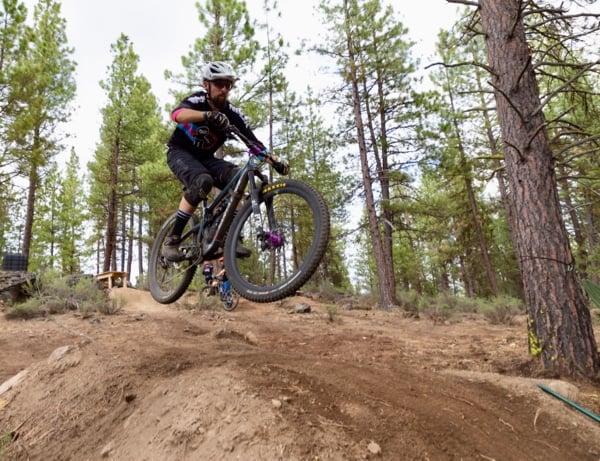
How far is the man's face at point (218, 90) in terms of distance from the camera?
145 inches

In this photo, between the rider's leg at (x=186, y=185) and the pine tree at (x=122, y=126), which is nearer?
the rider's leg at (x=186, y=185)

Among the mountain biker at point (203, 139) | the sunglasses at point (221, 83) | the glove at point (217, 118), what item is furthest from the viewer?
the sunglasses at point (221, 83)

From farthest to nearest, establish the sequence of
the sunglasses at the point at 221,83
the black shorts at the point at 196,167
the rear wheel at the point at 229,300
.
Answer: the rear wheel at the point at 229,300
the black shorts at the point at 196,167
the sunglasses at the point at 221,83

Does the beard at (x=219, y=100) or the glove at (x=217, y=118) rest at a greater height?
the beard at (x=219, y=100)

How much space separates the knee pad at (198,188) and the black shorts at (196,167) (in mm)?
64

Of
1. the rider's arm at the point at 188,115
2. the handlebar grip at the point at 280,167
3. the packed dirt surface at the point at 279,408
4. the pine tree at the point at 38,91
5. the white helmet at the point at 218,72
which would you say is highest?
the pine tree at the point at 38,91

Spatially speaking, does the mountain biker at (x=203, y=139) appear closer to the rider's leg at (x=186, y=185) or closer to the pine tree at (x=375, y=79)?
the rider's leg at (x=186, y=185)

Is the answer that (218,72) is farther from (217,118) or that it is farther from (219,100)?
(217,118)

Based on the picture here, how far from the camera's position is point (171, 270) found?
17.2ft

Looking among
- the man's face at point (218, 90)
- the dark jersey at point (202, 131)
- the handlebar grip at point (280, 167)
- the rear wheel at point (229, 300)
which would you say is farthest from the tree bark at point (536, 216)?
the rear wheel at point (229, 300)

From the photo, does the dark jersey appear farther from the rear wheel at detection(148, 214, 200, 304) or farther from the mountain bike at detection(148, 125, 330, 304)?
the rear wheel at detection(148, 214, 200, 304)

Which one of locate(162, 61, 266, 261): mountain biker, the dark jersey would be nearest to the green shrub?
locate(162, 61, 266, 261): mountain biker

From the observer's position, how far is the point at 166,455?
2406 mm

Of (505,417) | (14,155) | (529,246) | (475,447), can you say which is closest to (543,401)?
(505,417)
